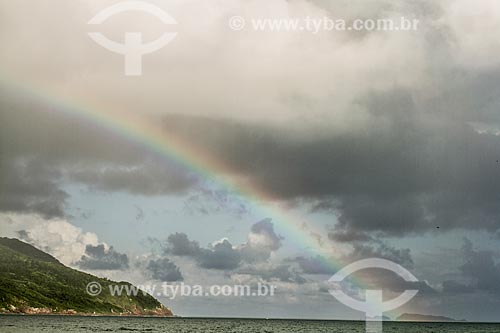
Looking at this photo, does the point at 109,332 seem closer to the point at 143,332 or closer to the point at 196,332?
the point at 143,332

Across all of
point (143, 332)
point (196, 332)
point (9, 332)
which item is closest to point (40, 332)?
point (9, 332)

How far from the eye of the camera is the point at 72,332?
164 m

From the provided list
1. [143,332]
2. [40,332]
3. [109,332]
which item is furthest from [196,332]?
[40,332]

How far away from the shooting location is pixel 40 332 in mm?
161375

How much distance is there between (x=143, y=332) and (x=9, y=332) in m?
36.1

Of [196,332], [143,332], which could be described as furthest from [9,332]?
[196,332]

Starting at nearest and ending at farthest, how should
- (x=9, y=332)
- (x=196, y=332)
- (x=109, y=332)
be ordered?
1. (x=9, y=332)
2. (x=109, y=332)
3. (x=196, y=332)

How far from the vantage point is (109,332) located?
168 m

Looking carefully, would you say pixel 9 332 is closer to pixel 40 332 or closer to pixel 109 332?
pixel 40 332

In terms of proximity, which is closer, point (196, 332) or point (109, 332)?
point (109, 332)

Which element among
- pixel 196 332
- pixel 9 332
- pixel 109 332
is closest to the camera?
pixel 9 332

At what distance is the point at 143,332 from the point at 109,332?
12026 mm

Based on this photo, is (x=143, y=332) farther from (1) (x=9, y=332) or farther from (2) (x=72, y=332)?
(1) (x=9, y=332)

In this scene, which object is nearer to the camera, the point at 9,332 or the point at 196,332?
the point at 9,332
